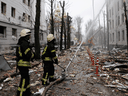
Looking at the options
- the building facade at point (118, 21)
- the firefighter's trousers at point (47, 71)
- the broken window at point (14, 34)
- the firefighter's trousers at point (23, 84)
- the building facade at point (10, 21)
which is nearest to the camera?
the firefighter's trousers at point (23, 84)

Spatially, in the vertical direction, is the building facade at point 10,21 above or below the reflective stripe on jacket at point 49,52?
above

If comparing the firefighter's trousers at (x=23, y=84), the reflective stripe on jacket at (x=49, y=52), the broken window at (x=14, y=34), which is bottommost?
the firefighter's trousers at (x=23, y=84)

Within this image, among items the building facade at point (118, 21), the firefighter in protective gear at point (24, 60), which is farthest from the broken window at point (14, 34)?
the building facade at point (118, 21)

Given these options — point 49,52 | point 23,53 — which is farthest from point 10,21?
point 23,53

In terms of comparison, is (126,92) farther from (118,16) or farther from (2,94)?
(118,16)

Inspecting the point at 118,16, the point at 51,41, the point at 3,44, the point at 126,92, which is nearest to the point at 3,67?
the point at 51,41

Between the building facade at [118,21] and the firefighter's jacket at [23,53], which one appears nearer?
the firefighter's jacket at [23,53]

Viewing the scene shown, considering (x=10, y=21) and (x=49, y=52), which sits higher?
(x=10, y=21)

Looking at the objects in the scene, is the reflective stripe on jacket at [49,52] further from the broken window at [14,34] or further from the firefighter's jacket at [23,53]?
the broken window at [14,34]

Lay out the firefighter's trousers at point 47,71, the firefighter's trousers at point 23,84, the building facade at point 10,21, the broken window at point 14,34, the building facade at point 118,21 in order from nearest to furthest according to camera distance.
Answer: the firefighter's trousers at point 23,84 < the firefighter's trousers at point 47,71 < the building facade at point 10,21 < the broken window at point 14,34 < the building facade at point 118,21

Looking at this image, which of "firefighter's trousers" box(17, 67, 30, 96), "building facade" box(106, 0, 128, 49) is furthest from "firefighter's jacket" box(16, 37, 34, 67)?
"building facade" box(106, 0, 128, 49)

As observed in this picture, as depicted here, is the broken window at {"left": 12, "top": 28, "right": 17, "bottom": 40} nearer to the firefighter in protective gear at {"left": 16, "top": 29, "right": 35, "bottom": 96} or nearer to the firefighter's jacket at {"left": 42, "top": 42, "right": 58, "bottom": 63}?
the firefighter's jacket at {"left": 42, "top": 42, "right": 58, "bottom": 63}

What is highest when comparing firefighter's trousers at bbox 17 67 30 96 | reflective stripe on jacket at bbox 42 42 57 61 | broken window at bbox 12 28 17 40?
broken window at bbox 12 28 17 40

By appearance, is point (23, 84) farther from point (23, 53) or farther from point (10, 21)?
point (10, 21)
